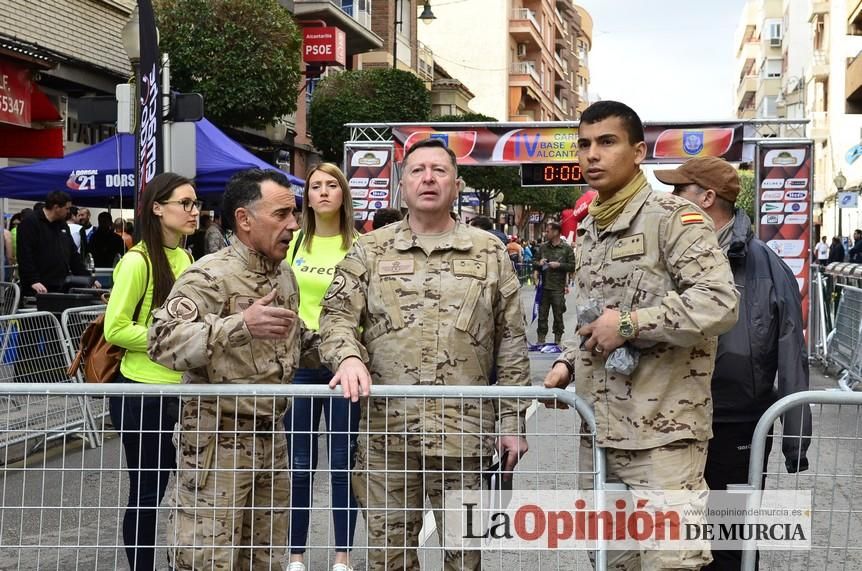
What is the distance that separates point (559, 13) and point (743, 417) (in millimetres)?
97476

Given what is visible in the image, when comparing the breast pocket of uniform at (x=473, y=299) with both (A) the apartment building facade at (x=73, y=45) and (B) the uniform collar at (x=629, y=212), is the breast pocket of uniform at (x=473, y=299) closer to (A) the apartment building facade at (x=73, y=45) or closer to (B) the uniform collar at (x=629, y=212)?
(B) the uniform collar at (x=629, y=212)

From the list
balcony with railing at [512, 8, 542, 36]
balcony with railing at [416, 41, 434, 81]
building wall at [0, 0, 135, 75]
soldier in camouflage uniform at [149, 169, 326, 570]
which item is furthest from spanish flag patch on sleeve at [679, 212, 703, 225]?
balcony with railing at [512, 8, 542, 36]

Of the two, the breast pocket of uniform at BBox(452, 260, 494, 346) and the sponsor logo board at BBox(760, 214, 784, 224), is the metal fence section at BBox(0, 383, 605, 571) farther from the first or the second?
the sponsor logo board at BBox(760, 214, 784, 224)

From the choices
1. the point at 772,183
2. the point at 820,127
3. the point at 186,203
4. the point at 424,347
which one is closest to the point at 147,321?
the point at 186,203

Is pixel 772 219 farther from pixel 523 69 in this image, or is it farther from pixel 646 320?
pixel 523 69

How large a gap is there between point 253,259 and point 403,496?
40.3 inches

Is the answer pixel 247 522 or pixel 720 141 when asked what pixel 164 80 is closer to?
pixel 247 522

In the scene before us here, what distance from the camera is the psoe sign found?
3272 centimetres

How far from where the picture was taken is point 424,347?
3680 mm

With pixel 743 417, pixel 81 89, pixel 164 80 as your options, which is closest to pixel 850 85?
pixel 81 89

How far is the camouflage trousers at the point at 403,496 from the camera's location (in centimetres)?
360

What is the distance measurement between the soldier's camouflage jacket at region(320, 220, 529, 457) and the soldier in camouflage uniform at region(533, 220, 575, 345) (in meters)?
12.3

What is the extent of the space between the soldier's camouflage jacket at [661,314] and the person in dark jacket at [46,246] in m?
9.12

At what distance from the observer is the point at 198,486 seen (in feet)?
11.9
